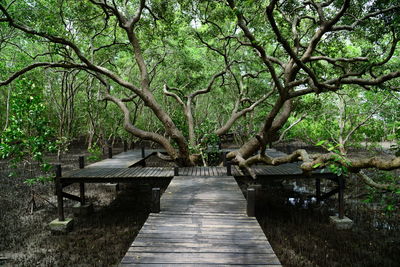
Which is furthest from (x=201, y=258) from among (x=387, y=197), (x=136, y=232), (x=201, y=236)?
(x=136, y=232)

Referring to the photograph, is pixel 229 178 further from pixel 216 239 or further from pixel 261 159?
pixel 216 239

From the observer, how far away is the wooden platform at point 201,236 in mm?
3631

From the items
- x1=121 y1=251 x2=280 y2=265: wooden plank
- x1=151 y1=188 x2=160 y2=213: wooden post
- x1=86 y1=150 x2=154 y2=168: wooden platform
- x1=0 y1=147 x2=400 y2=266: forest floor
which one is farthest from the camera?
x1=86 y1=150 x2=154 y2=168: wooden platform

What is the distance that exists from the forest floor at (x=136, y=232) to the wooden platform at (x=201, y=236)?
222 cm

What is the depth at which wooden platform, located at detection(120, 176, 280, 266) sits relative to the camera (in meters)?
3.63

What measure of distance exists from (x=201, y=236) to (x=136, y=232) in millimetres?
4473

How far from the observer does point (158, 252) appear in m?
3.81

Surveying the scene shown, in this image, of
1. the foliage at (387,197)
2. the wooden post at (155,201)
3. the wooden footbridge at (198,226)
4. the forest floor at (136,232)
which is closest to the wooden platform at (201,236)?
the wooden footbridge at (198,226)

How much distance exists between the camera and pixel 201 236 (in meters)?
4.31

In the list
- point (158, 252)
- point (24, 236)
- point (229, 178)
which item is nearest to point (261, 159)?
point (229, 178)

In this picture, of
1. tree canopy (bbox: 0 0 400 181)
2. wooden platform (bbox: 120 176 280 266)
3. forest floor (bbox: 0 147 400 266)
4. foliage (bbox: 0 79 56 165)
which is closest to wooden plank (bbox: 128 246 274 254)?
wooden platform (bbox: 120 176 280 266)

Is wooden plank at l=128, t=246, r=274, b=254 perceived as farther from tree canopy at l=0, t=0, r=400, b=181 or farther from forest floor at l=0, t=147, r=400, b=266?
forest floor at l=0, t=147, r=400, b=266

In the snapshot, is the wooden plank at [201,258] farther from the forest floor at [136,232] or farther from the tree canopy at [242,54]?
the forest floor at [136,232]

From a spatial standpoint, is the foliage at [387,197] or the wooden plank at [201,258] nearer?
the wooden plank at [201,258]
